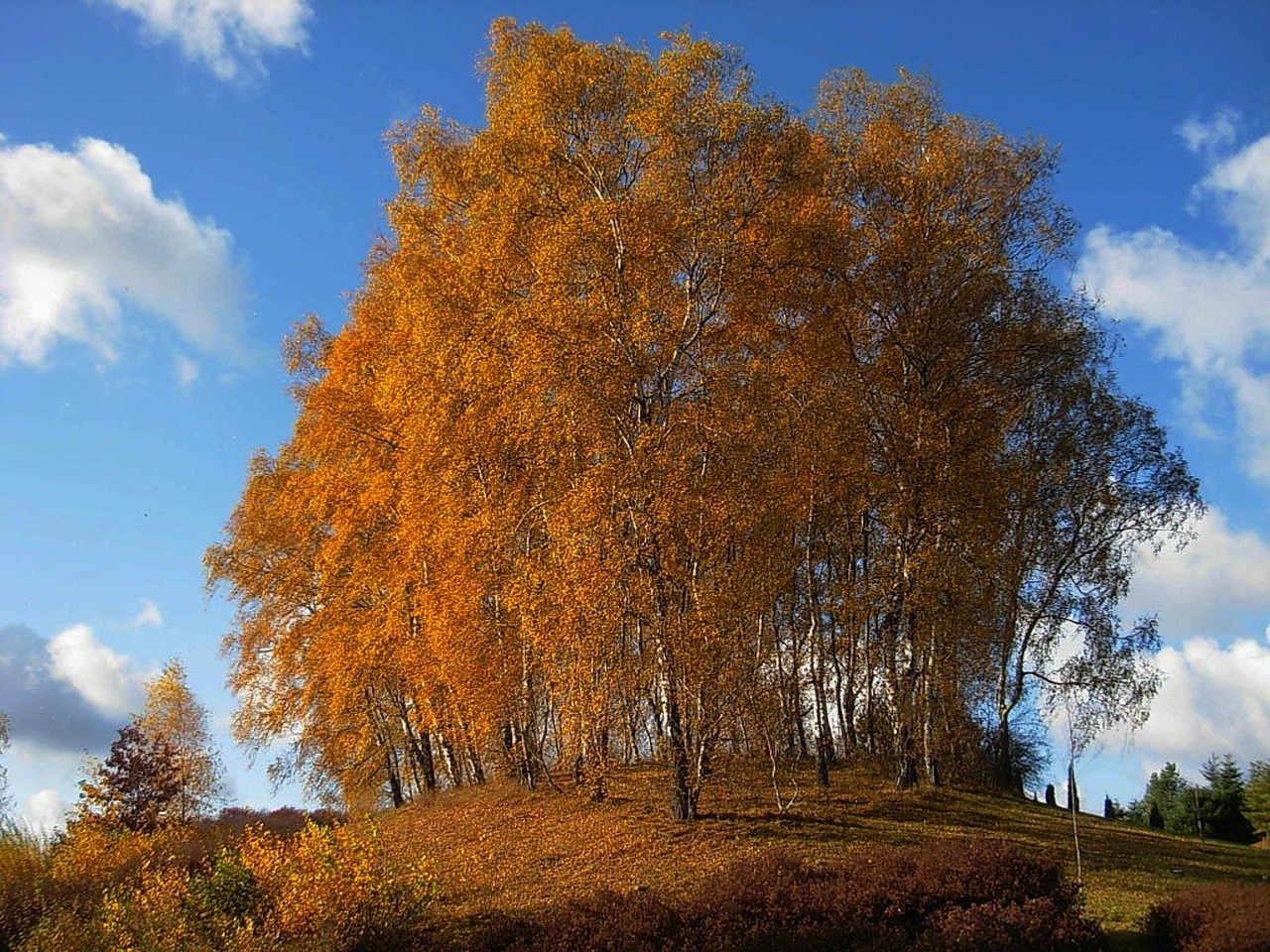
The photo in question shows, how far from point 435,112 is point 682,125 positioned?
5441 millimetres

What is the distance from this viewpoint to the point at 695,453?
12.8 metres

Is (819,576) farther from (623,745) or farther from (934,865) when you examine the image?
(934,865)

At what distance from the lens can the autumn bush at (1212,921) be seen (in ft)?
24.0

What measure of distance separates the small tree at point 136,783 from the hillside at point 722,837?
5.63 m

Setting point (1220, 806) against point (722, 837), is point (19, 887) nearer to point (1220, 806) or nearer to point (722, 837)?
point (722, 837)

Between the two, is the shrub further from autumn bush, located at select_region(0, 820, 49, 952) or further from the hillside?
autumn bush, located at select_region(0, 820, 49, 952)

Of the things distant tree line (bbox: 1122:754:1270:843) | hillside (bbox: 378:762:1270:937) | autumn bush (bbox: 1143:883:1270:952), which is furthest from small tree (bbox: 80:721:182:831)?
distant tree line (bbox: 1122:754:1270:843)

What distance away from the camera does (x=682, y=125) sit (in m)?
13.2

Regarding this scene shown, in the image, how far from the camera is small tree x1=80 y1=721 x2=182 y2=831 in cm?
1888

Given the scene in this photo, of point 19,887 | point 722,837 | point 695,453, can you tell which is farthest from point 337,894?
point 695,453

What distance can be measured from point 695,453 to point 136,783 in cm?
1398

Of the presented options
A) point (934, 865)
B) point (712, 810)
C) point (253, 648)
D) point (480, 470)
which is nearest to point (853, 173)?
point (480, 470)

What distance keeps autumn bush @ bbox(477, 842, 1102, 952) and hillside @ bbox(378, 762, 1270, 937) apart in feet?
4.05

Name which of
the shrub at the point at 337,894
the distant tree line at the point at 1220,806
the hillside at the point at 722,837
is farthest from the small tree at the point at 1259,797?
the shrub at the point at 337,894
